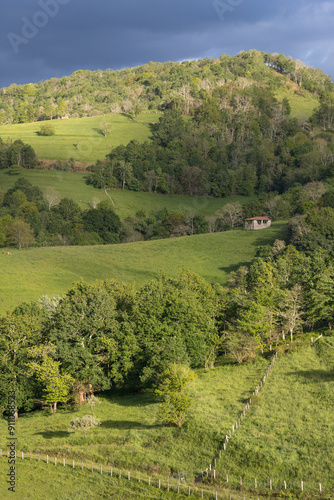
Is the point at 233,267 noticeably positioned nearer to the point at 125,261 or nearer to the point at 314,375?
the point at 125,261

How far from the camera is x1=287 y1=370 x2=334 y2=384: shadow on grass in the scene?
5156 cm

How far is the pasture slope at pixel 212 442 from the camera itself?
34.9m

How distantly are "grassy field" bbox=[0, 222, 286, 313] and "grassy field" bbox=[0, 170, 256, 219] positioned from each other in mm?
38737

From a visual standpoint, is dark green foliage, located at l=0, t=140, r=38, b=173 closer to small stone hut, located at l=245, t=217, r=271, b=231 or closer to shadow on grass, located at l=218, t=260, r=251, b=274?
small stone hut, located at l=245, t=217, r=271, b=231

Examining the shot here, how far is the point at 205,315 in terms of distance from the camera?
70000 mm

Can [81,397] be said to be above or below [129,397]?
above

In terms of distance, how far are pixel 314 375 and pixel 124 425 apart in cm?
1960

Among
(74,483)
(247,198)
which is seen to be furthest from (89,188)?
(74,483)

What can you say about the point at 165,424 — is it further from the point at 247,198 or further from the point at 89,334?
the point at 247,198

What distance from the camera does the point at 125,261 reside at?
11588 centimetres

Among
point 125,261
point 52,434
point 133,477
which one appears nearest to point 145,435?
point 133,477

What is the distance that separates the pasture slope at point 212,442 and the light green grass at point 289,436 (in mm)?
73

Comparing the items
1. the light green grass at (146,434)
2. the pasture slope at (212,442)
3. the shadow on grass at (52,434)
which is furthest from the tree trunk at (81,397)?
the shadow on grass at (52,434)

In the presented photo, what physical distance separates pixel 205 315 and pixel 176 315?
191 inches
